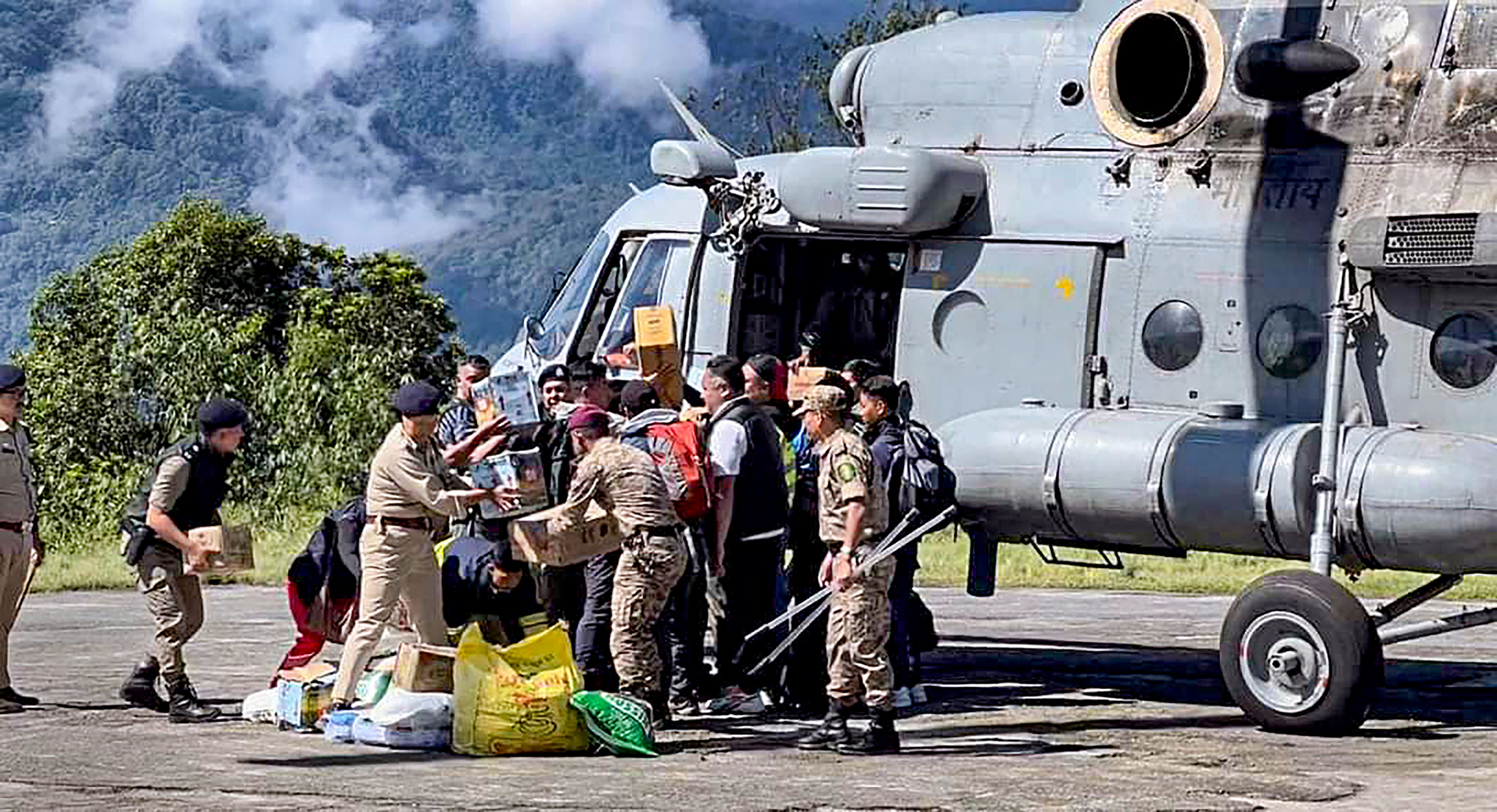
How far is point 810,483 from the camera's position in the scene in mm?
12164

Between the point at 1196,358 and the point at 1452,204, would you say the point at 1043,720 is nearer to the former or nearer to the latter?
the point at 1196,358

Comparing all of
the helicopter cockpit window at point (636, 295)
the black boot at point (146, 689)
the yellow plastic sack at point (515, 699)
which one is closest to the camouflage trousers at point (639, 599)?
the yellow plastic sack at point (515, 699)

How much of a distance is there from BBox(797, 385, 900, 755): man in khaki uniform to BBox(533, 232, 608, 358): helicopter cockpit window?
14.1 feet

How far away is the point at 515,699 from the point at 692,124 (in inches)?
227

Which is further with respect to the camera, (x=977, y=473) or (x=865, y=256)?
(x=865, y=256)

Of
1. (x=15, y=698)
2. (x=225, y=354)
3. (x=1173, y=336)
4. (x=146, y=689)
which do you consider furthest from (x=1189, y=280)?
(x=225, y=354)

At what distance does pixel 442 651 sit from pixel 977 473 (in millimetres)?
3153

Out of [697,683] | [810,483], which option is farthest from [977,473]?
[697,683]

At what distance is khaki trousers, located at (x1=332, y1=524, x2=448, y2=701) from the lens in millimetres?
10539

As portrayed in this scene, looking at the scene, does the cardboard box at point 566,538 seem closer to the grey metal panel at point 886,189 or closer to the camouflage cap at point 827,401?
the camouflage cap at point 827,401

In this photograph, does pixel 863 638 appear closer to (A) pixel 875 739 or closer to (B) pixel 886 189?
(A) pixel 875 739

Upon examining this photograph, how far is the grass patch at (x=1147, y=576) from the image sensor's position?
69.9 feet

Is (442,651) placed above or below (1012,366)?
below

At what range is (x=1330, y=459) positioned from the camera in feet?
37.1
